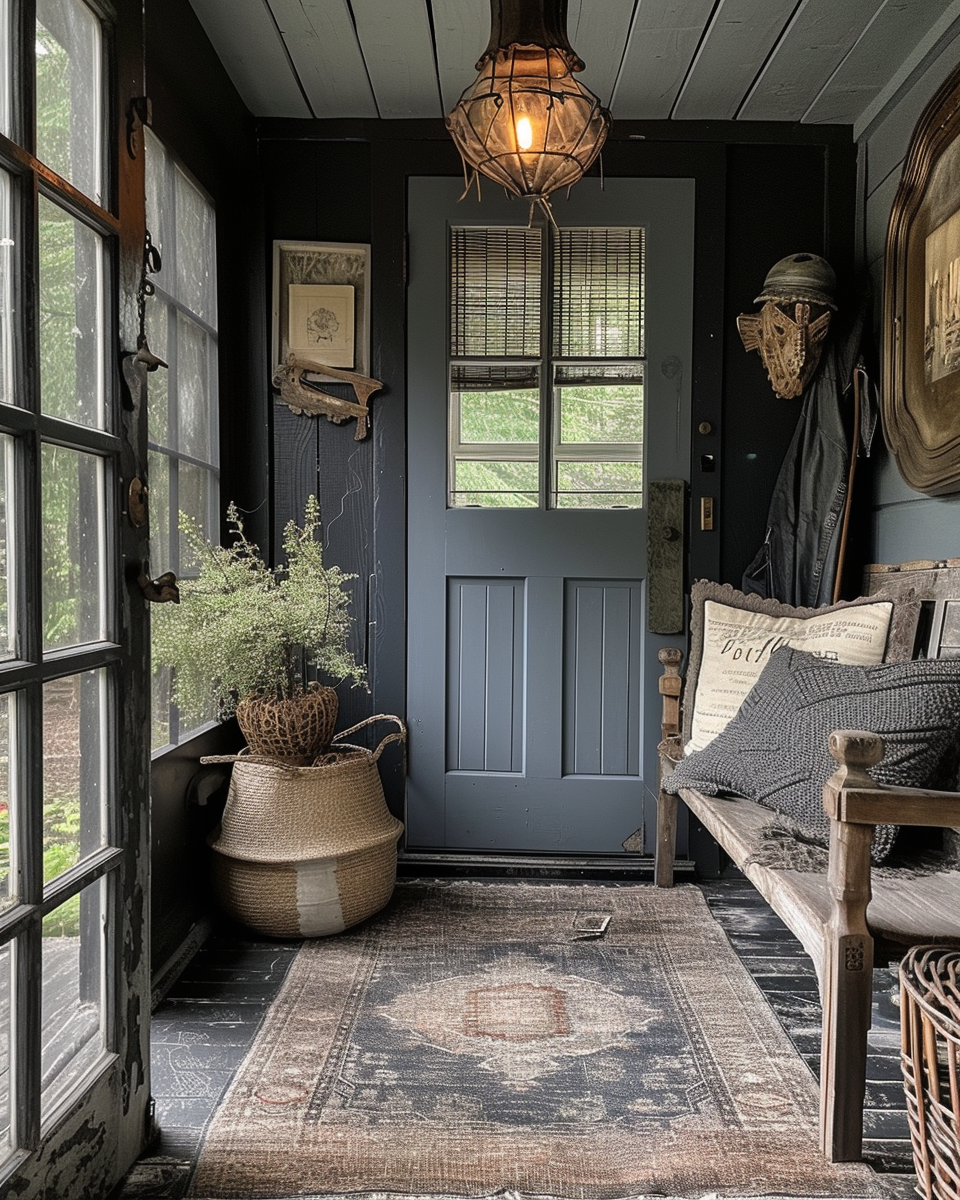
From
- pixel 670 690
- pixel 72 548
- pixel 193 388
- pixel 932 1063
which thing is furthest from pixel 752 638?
pixel 72 548

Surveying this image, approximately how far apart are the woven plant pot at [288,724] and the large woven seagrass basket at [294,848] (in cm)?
7

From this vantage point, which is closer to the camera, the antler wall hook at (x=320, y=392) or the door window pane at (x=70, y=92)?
the door window pane at (x=70, y=92)

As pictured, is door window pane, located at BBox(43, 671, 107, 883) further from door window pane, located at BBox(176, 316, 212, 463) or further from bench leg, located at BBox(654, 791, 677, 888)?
bench leg, located at BBox(654, 791, 677, 888)

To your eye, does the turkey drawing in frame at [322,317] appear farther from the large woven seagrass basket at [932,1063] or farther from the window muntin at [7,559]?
the large woven seagrass basket at [932,1063]

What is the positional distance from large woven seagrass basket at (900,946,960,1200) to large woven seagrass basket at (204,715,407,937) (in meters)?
1.47

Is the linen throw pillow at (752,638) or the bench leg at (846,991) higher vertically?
the linen throw pillow at (752,638)

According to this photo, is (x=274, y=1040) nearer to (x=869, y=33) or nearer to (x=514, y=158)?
(x=514, y=158)

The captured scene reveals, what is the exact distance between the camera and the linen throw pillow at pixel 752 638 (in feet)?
8.02

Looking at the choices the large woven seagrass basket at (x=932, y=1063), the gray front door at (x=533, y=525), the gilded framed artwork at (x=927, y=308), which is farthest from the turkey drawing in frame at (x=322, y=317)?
the large woven seagrass basket at (x=932, y=1063)

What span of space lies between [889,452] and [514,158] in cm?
145

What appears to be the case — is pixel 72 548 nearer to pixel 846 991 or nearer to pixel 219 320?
pixel 846 991

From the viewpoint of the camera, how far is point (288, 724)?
99.4 inches

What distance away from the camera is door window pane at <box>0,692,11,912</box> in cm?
123

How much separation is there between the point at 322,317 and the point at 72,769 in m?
2.05
